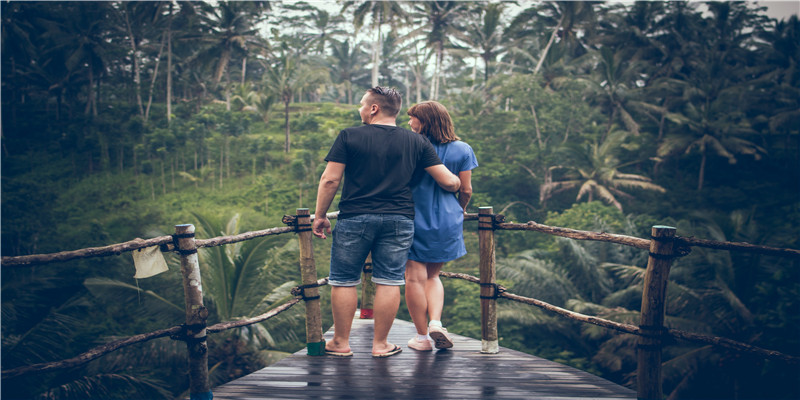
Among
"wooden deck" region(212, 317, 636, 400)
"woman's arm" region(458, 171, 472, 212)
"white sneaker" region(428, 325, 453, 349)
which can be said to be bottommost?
"wooden deck" region(212, 317, 636, 400)

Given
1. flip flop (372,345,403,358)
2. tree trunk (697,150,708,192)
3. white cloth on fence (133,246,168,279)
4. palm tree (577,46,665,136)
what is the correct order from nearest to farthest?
white cloth on fence (133,246,168,279), flip flop (372,345,403,358), tree trunk (697,150,708,192), palm tree (577,46,665,136)

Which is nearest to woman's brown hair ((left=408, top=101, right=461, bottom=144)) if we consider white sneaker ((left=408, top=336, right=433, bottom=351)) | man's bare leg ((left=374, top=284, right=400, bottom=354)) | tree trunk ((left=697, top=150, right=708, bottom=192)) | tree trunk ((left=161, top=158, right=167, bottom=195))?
man's bare leg ((left=374, top=284, right=400, bottom=354))

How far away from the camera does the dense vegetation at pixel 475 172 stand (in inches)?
441

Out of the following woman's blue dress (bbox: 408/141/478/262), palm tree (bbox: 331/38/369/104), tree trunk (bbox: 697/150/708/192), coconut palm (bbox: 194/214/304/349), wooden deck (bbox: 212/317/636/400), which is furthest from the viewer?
palm tree (bbox: 331/38/369/104)

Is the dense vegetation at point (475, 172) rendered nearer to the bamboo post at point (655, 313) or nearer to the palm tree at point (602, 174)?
the palm tree at point (602, 174)

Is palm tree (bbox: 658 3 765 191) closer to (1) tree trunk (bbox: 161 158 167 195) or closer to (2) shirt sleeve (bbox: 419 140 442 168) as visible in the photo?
(2) shirt sleeve (bbox: 419 140 442 168)

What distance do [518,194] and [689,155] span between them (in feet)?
25.7

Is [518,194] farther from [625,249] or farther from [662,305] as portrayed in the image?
[662,305]

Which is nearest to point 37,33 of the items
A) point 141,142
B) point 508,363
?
point 141,142

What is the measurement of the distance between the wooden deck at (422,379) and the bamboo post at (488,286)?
0.09m

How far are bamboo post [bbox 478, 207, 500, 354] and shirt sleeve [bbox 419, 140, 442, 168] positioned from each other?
2.21 ft

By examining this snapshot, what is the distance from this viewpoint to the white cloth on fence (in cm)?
231

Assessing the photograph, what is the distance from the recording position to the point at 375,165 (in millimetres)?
2613

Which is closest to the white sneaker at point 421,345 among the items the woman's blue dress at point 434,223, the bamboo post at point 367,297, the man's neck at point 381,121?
the woman's blue dress at point 434,223
